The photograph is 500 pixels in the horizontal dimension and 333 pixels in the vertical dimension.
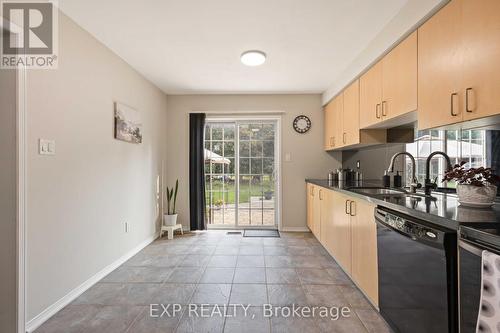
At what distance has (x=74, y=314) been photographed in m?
1.95

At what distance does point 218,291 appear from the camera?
229cm

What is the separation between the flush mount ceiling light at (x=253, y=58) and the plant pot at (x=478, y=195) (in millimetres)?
2208

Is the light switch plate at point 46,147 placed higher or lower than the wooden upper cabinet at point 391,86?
lower

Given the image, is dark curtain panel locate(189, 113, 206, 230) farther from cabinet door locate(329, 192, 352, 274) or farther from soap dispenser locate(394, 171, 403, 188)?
soap dispenser locate(394, 171, 403, 188)

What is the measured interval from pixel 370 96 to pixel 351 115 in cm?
53

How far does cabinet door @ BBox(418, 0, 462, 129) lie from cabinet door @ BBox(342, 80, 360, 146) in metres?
1.15

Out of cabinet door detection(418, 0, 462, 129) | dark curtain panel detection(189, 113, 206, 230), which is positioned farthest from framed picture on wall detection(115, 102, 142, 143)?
cabinet door detection(418, 0, 462, 129)

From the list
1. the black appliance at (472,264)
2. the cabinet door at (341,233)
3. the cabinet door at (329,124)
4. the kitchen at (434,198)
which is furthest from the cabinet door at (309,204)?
the black appliance at (472,264)

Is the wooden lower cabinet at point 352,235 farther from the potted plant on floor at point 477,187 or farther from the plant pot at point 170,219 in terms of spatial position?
the plant pot at point 170,219

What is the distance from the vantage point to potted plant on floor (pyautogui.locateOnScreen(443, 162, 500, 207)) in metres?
1.40

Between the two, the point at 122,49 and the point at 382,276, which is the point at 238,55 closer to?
the point at 122,49

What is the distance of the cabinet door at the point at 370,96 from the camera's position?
2.43 m

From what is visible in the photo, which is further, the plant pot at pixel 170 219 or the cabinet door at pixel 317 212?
the plant pot at pixel 170 219

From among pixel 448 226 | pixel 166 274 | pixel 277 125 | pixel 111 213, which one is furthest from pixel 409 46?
pixel 111 213
